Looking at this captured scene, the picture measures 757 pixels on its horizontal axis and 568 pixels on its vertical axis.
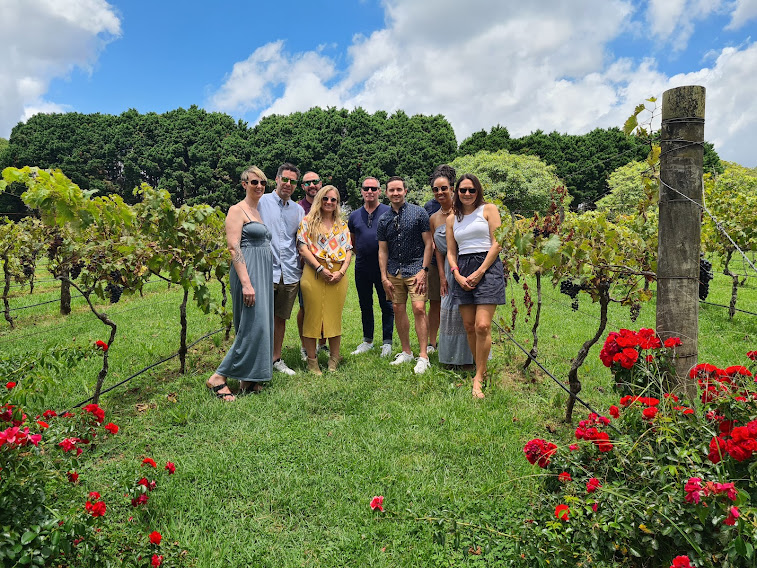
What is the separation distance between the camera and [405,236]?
4.71 m

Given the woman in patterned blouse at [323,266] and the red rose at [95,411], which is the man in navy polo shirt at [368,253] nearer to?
the woman in patterned blouse at [323,266]

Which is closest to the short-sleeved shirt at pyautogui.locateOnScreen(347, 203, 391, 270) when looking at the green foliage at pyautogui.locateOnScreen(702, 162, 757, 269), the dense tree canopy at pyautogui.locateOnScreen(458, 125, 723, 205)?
the green foliage at pyautogui.locateOnScreen(702, 162, 757, 269)

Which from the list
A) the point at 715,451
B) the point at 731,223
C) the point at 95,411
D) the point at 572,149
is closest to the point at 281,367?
the point at 95,411

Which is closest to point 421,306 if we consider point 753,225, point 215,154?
point 753,225

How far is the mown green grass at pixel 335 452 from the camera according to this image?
7.24ft

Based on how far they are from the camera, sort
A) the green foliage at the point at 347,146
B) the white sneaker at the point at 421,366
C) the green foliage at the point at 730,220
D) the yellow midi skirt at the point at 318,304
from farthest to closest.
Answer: the green foliage at the point at 347,146
the green foliage at the point at 730,220
the yellow midi skirt at the point at 318,304
the white sneaker at the point at 421,366

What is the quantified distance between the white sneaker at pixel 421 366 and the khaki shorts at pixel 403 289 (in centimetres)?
59

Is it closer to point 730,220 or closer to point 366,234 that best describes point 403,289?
point 366,234

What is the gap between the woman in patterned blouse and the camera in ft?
15.0

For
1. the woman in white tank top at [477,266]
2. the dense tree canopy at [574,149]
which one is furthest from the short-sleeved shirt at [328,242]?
the dense tree canopy at [574,149]

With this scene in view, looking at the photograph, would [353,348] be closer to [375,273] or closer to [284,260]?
[375,273]

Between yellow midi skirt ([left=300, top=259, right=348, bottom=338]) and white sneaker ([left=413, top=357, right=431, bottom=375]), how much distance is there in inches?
33.9

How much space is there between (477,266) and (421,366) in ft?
3.88

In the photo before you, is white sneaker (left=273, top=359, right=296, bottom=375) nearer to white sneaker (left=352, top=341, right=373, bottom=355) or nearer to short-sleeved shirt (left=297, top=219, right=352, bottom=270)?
white sneaker (left=352, top=341, right=373, bottom=355)
